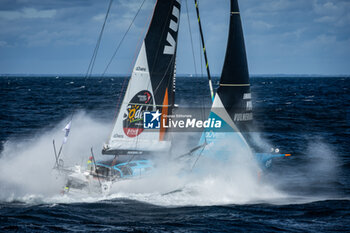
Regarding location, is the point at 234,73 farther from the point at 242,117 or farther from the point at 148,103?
the point at 148,103

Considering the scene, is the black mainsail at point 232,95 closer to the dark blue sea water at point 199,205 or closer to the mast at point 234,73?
the mast at point 234,73

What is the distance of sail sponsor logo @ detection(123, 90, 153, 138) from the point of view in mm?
17359

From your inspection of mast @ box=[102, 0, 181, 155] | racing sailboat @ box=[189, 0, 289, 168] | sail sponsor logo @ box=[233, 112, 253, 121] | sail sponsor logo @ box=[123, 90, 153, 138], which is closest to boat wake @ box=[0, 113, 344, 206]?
racing sailboat @ box=[189, 0, 289, 168]

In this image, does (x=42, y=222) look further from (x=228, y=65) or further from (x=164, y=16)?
(x=228, y=65)

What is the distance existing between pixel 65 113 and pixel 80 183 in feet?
93.7

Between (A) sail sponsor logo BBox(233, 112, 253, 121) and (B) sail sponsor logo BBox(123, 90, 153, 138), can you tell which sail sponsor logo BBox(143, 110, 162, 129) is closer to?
(B) sail sponsor logo BBox(123, 90, 153, 138)

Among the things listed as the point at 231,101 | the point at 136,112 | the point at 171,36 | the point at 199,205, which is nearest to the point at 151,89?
the point at 136,112

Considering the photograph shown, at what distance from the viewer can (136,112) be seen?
17469 millimetres

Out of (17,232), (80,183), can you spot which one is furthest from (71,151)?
(17,232)

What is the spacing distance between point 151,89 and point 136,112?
1169 mm

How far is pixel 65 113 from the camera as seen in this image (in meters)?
43.4

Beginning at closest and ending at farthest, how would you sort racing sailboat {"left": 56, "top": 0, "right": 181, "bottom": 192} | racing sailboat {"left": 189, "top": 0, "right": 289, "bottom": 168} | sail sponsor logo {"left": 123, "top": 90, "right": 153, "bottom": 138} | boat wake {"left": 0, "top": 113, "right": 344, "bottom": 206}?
boat wake {"left": 0, "top": 113, "right": 344, "bottom": 206}, racing sailboat {"left": 56, "top": 0, "right": 181, "bottom": 192}, sail sponsor logo {"left": 123, "top": 90, "right": 153, "bottom": 138}, racing sailboat {"left": 189, "top": 0, "right": 289, "bottom": 168}

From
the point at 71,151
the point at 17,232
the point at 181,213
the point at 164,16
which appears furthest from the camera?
the point at 71,151

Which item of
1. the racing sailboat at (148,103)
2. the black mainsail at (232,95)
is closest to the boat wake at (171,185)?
the racing sailboat at (148,103)
